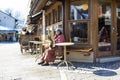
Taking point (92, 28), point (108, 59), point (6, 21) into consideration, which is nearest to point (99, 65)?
point (108, 59)

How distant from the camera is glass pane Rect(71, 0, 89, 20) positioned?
9812mm

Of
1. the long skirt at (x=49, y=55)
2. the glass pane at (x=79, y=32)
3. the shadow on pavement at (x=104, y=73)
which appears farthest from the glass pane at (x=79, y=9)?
the shadow on pavement at (x=104, y=73)

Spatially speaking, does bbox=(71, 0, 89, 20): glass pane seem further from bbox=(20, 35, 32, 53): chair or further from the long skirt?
bbox=(20, 35, 32, 53): chair

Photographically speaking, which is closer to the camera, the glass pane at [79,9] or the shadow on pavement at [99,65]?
the shadow on pavement at [99,65]

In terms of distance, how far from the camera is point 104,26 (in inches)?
396

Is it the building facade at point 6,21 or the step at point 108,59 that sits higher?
the building facade at point 6,21

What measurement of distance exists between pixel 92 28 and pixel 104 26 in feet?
2.33

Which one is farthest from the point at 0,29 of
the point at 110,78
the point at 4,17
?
the point at 110,78

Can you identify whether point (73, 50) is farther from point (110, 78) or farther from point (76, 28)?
point (110, 78)

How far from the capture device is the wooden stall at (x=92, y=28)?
9633 millimetres

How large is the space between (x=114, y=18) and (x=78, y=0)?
5.54 ft

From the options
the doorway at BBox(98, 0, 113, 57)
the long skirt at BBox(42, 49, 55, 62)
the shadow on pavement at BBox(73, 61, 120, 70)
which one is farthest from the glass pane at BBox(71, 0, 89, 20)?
the shadow on pavement at BBox(73, 61, 120, 70)

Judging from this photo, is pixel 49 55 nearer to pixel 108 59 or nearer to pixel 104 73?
pixel 108 59

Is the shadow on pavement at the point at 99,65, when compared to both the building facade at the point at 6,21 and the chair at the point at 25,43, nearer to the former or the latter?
the chair at the point at 25,43
